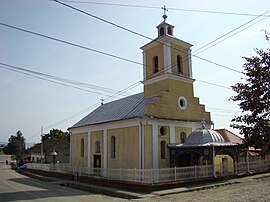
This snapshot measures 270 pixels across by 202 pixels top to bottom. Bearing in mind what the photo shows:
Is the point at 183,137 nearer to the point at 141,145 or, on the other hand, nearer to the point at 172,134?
the point at 172,134

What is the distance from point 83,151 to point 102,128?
5.37 meters

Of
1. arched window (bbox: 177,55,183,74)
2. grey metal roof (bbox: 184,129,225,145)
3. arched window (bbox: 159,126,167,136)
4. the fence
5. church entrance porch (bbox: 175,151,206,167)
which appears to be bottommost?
the fence

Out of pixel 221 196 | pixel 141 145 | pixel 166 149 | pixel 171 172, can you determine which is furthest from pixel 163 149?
pixel 221 196

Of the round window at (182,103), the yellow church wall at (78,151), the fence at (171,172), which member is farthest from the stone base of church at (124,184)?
the round window at (182,103)

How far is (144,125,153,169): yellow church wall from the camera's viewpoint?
2134 centimetres

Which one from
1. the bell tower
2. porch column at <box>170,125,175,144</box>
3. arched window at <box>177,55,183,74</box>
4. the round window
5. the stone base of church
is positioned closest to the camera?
Result: the stone base of church

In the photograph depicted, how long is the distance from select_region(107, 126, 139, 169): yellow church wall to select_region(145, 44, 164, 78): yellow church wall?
232 inches

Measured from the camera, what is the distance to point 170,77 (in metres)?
24.2

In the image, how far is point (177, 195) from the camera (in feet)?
54.1

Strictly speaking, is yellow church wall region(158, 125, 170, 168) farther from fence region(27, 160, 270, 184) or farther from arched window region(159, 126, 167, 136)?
fence region(27, 160, 270, 184)

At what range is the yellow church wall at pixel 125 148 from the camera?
2216cm

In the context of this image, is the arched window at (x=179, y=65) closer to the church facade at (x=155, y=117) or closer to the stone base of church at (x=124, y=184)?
the church facade at (x=155, y=117)

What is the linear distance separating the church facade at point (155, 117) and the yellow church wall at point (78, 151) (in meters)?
0.91

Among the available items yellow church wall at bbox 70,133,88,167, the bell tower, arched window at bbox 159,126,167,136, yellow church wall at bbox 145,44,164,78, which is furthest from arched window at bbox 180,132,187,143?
yellow church wall at bbox 70,133,88,167
